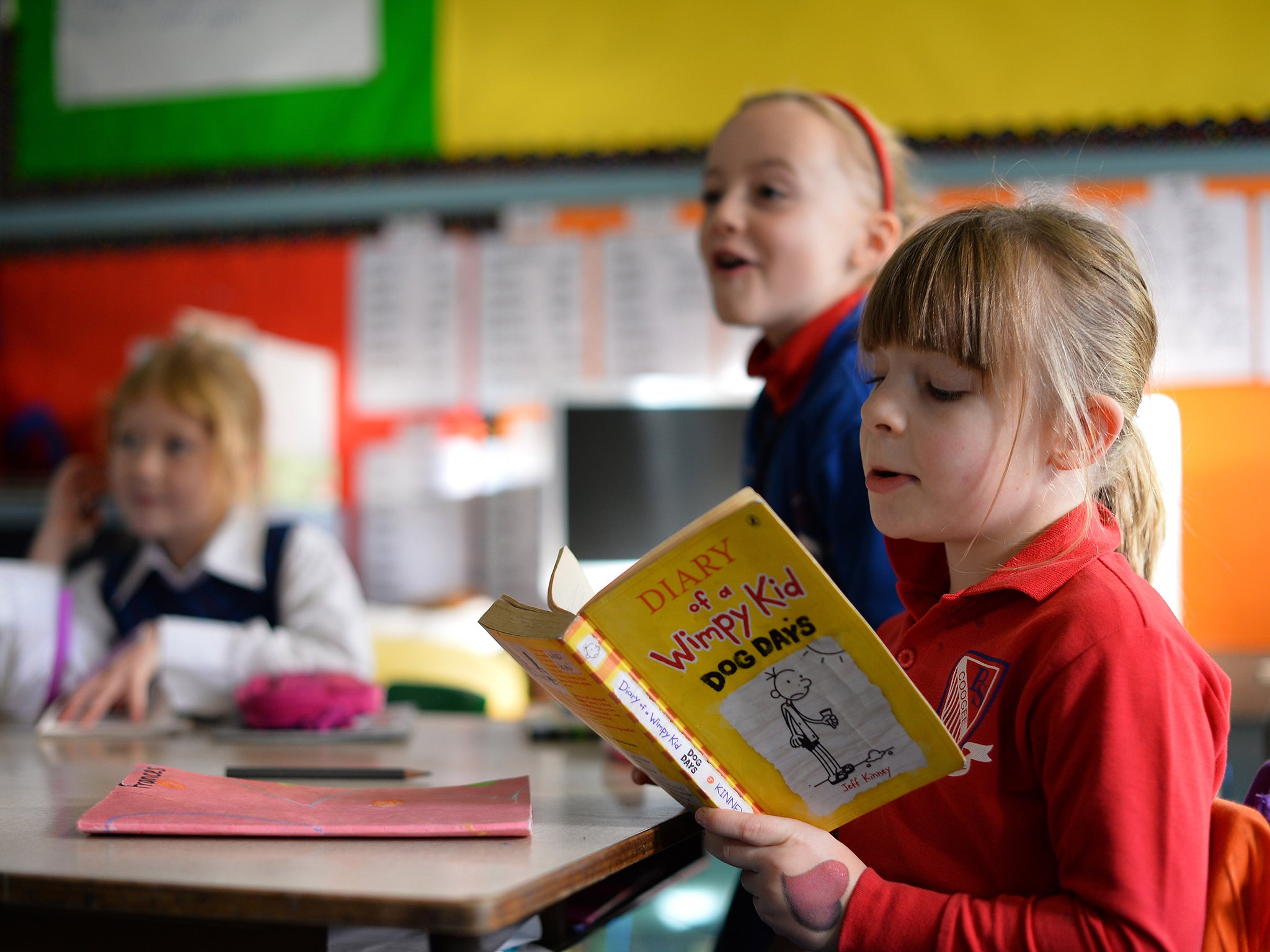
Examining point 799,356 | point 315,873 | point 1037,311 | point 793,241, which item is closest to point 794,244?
point 793,241

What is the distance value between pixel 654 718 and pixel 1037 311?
347 mm

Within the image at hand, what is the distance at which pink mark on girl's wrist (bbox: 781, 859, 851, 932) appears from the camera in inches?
23.8

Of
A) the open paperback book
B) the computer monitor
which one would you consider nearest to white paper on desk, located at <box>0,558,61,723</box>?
the computer monitor

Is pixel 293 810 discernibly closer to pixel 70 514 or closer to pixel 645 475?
pixel 70 514

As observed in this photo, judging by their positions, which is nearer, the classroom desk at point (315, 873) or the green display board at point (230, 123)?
the classroom desk at point (315, 873)

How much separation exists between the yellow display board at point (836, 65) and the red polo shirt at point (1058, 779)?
1.64m

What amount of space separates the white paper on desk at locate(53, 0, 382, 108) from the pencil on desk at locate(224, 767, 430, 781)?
6.31ft

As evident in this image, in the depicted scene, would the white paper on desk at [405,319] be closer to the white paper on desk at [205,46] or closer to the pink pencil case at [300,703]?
the white paper on desk at [205,46]

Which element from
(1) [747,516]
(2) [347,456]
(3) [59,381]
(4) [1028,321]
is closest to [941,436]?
(4) [1028,321]

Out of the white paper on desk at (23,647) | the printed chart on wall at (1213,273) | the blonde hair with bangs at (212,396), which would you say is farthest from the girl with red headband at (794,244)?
the printed chart on wall at (1213,273)

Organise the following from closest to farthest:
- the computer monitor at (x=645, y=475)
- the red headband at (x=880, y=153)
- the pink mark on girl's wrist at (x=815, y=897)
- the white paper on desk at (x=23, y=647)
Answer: the pink mark on girl's wrist at (x=815, y=897) < the red headband at (x=880, y=153) < the white paper on desk at (x=23, y=647) < the computer monitor at (x=645, y=475)

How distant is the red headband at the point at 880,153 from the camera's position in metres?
1.15

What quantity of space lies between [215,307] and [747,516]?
2342 millimetres

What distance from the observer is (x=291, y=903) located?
1.65 feet
